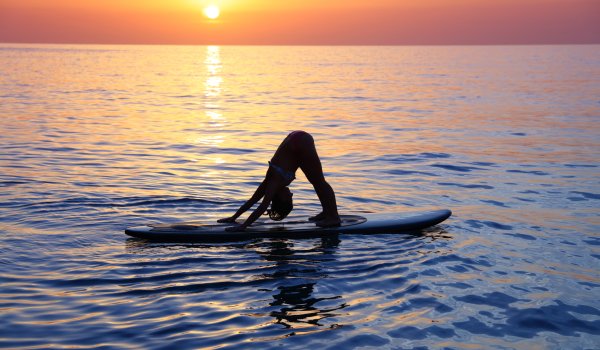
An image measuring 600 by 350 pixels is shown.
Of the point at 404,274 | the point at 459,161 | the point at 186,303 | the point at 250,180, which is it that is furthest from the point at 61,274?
the point at 459,161

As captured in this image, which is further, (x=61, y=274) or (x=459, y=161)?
(x=459, y=161)

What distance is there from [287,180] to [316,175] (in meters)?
0.65

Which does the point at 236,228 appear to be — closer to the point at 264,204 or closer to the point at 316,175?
the point at 264,204

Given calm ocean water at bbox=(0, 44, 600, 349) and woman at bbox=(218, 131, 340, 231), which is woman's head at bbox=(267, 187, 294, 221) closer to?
woman at bbox=(218, 131, 340, 231)

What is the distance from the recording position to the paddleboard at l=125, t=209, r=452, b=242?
11305 mm

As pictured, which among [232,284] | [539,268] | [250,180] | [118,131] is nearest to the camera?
[232,284]

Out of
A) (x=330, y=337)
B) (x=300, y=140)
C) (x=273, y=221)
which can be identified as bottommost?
(x=330, y=337)

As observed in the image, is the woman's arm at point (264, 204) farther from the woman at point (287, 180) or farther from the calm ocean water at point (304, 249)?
the calm ocean water at point (304, 249)

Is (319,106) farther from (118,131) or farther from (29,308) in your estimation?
(29,308)

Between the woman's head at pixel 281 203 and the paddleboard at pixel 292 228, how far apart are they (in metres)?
0.20

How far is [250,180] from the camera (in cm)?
1766

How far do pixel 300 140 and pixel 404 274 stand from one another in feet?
9.78

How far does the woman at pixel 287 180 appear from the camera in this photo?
37.1 ft

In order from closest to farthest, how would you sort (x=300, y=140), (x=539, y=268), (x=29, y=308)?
(x=29, y=308), (x=539, y=268), (x=300, y=140)
